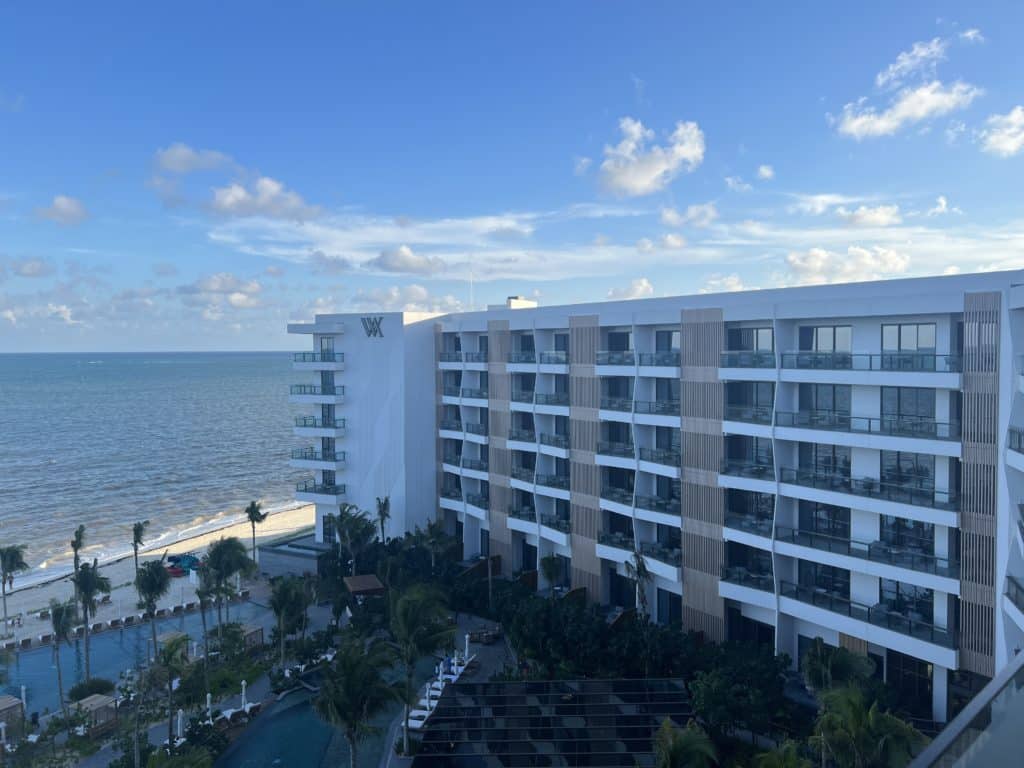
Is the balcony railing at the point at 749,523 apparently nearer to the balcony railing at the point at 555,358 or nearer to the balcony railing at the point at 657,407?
the balcony railing at the point at 657,407

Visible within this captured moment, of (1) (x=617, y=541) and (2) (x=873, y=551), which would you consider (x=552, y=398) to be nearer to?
(1) (x=617, y=541)

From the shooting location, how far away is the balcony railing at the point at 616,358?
120ft

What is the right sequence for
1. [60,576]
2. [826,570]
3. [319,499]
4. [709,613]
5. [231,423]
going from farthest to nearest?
1. [231,423]
2. [60,576]
3. [319,499]
4. [709,613]
5. [826,570]

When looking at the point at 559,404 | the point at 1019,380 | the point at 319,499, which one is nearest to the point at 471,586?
→ the point at 559,404

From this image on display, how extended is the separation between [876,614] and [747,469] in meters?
7.11

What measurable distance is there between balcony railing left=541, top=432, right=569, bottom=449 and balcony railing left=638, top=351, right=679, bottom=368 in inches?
260

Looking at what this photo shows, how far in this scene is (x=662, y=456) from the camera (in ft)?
115

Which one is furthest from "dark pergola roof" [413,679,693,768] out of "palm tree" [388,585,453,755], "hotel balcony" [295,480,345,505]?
"hotel balcony" [295,480,345,505]

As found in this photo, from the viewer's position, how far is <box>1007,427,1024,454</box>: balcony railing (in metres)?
22.9

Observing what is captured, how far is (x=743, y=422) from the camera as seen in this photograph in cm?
3167

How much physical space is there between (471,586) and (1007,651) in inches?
961

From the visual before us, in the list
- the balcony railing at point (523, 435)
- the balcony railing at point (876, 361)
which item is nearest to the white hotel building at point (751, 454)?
the balcony railing at point (876, 361)

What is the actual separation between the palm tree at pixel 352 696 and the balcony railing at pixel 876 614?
53.4 ft

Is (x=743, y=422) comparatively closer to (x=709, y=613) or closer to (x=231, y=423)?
(x=709, y=613)
